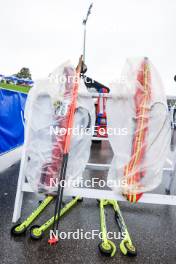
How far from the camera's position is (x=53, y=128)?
206cm

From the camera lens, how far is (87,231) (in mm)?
2080

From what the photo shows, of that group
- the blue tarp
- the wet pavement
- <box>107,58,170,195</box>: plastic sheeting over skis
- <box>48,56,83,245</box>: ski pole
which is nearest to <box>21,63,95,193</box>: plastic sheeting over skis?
<box>48,56,83,245</box>: ski pole

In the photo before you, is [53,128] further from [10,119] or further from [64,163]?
[10,119]

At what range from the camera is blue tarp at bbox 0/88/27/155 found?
354 centimetres

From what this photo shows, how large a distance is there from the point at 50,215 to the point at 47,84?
4.90 ft

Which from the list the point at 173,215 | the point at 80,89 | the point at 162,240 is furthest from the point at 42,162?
the point at 173,215

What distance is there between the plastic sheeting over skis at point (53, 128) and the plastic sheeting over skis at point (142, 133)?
0.39 meters

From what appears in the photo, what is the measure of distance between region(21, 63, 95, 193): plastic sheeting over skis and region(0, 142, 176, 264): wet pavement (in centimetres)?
51

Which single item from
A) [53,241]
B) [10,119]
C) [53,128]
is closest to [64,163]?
[53,128]

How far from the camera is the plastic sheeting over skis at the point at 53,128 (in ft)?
6.63

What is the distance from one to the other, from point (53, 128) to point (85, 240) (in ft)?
3.81

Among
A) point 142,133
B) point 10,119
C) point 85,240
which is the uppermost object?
point 10,119

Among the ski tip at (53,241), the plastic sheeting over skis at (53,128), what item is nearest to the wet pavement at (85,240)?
the ski tip at (53,241)

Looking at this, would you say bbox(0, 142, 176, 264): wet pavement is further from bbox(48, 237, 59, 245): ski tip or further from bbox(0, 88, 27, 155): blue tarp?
bbox(0, 88, 27, 155): blue tarp
